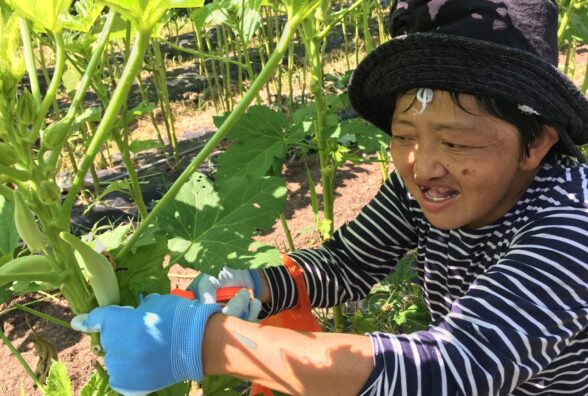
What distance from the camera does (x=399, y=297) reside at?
2902 millimetres

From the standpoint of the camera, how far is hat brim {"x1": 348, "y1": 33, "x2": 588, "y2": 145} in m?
1.22

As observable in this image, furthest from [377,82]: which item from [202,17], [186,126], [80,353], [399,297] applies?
[186,126]

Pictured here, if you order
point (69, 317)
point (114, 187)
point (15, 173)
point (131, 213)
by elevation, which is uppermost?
point (15, 173)

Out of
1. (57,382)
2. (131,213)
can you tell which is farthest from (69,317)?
(57,382)

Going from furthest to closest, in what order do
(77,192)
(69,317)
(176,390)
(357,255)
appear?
1. (69,317)
2. (357,255)
3. (176,390)
4. (77,192)

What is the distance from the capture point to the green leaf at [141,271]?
3.66 feet

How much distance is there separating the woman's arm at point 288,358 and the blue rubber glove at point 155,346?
0.10ft

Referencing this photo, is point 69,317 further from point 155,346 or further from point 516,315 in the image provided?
point 516,315

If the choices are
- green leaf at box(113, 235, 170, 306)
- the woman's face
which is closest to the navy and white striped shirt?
the woman's face

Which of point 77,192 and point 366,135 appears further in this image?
point 366,135

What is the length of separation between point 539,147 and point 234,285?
872mm

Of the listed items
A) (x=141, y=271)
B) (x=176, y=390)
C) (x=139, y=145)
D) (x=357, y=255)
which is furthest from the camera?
(x=139, y=145)

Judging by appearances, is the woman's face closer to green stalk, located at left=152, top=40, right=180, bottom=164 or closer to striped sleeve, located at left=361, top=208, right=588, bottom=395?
striped sleeve, located at left=361, top=208, right=588, bottom=395

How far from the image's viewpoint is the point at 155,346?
1109 millimetres
